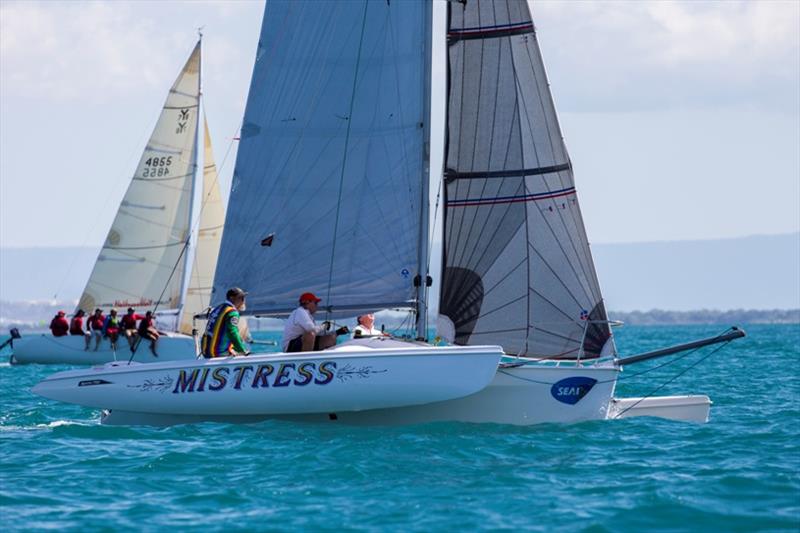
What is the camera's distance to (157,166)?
145 feet

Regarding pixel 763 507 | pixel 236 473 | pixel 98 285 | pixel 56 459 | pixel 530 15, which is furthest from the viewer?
pixel 98 285

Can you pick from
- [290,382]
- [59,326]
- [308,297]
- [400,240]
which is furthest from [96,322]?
[290,382]

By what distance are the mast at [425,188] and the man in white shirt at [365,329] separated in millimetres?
617

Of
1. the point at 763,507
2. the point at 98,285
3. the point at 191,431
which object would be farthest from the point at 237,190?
the point at 98,285

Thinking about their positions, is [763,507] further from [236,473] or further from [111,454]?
[111,454]

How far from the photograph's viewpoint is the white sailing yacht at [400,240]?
15.7 m

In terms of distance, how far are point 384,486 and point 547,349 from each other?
5140 millimetres

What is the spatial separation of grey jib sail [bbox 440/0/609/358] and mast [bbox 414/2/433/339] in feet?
0.90

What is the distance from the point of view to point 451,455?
13.8m

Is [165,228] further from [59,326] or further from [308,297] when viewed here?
[308,297]

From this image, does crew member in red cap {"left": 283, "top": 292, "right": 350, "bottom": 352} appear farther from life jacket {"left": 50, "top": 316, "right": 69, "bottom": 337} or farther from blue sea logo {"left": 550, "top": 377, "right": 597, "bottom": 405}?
life jacket {"left": 50, "top": 316, "right": 69, "bottom": 337}

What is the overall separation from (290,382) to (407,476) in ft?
10.5

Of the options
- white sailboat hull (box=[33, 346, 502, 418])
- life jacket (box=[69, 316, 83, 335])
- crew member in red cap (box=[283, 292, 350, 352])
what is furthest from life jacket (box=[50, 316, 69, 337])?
crew member in red cap (box=[283, 292, 350, 352])

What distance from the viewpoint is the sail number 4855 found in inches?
1736
